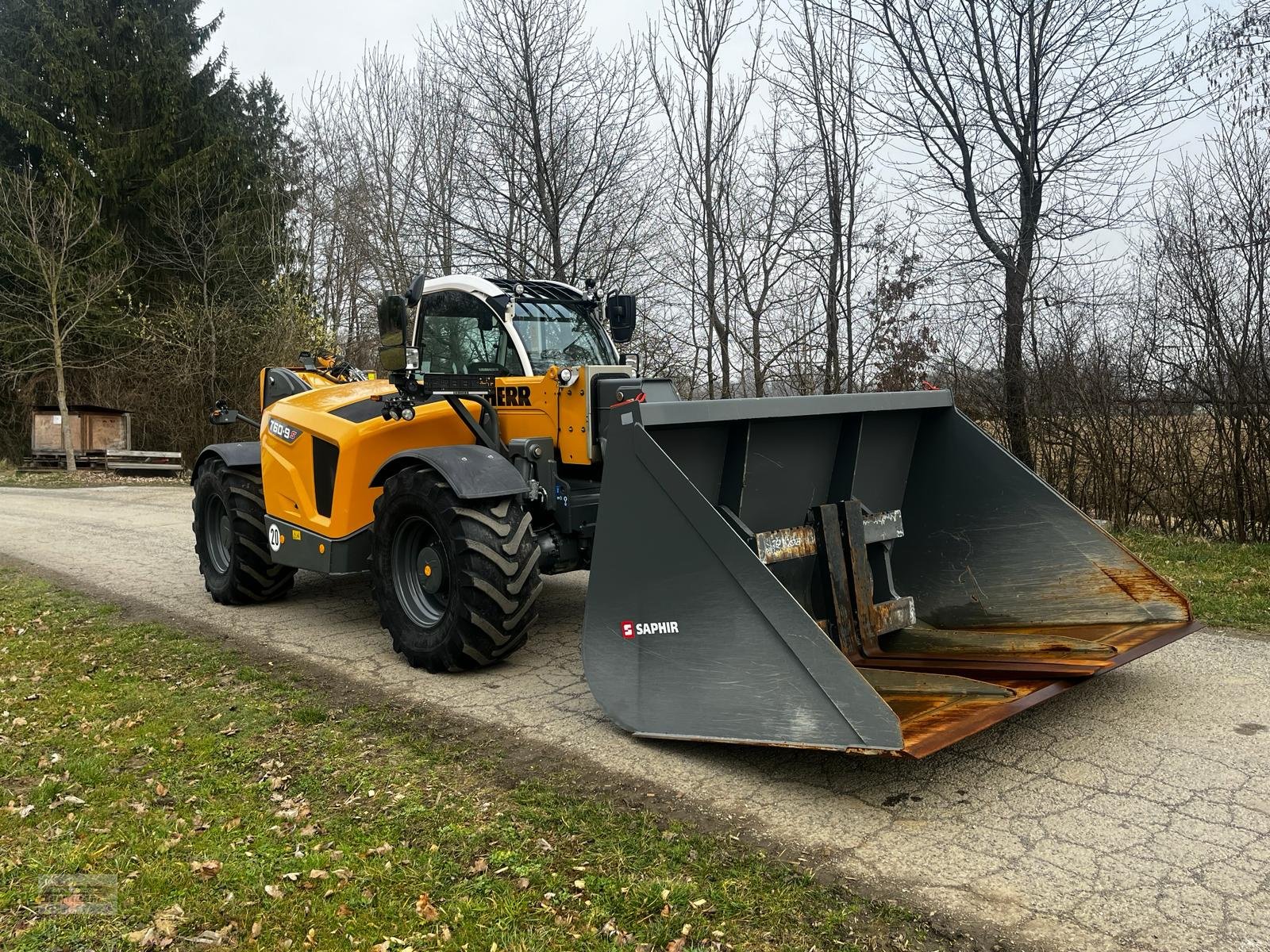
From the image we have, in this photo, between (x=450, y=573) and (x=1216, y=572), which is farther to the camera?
(x=1216, y=572)

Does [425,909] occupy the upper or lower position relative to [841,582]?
lower

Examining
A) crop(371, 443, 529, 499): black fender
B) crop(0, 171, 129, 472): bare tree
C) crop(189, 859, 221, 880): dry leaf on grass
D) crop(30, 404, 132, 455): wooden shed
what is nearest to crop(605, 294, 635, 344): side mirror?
crop(371, 443, 529, 499): black fender

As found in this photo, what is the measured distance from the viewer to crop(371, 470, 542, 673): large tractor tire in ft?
16.6

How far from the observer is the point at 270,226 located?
81.6ft

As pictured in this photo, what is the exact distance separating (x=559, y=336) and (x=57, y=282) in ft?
63.3

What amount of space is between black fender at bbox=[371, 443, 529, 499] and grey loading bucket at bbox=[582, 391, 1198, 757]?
107 centimetres

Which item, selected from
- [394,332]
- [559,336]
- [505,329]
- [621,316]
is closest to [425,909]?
[394,332]

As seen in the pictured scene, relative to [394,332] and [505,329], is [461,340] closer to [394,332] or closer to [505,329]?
[505,329]

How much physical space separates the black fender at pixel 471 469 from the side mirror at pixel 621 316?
148 cm

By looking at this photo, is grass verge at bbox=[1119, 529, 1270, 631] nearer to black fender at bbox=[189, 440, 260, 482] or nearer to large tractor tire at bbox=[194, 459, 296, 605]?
large tractor tire at bbox=[194, 459, 296, 605]

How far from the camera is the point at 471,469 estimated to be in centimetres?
525

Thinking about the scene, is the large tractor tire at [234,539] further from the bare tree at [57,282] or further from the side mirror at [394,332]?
the bare tree at [57,282]

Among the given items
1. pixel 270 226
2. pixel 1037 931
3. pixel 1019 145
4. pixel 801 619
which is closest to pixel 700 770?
pixel 801 619

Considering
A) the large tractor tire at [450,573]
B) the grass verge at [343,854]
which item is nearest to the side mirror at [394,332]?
the large tractor tire at [450,573]
